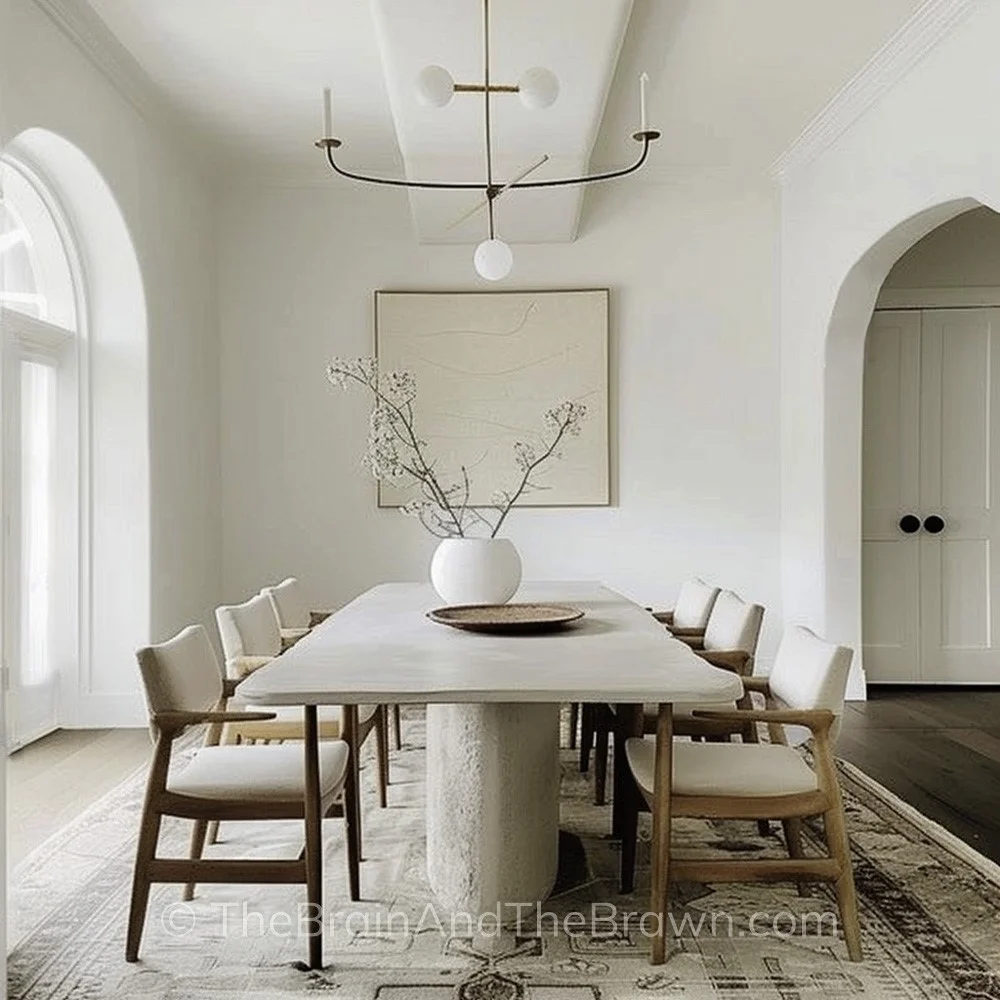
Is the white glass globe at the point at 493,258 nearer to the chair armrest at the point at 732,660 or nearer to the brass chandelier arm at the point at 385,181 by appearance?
the brass chandelier arm at the point at 385,181

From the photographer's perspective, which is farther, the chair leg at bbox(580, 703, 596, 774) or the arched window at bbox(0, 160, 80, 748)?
the arched window at bbox(0, 160, 80, 748)

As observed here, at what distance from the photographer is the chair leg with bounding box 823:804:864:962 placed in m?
2.62

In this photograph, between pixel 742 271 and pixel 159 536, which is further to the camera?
pixel 742 271

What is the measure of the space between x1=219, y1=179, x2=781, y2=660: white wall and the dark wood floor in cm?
110

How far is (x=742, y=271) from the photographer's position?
21.6 ft

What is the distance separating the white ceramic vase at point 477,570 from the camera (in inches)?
142

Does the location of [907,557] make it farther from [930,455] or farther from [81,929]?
[81,929]

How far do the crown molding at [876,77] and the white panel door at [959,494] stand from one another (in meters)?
1.22

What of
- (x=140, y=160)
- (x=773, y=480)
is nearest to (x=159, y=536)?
(x=140, y=160)

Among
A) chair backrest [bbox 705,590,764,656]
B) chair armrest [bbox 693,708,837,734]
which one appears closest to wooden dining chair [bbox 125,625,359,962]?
chair armrest [bbox 693,708,837,734]

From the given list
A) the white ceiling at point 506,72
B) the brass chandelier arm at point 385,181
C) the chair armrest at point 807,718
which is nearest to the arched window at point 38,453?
the white ceiling at point 506,72

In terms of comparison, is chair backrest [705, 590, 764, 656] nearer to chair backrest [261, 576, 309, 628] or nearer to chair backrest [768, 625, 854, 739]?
chair backrest [768, 625, 854, 739]

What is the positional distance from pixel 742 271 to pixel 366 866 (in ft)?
14.4

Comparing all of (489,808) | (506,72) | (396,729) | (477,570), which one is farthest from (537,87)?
(396,729)
